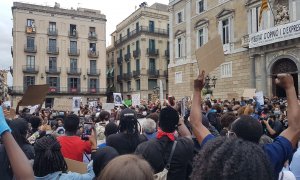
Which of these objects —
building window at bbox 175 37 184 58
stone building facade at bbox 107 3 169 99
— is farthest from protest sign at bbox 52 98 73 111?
stone building facade at bbox 107 3 169 99

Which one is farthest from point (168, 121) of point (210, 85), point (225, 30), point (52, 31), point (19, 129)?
point (52, 31)

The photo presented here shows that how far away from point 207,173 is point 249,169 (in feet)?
0.65

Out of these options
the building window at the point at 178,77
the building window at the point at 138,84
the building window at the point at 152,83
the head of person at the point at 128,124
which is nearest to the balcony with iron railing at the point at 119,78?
the building window at the point at 138,84

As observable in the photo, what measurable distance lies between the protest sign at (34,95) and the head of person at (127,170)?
5631 mm

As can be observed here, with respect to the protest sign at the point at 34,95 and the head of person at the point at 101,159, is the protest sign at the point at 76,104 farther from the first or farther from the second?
the head of person at the point at 101,159

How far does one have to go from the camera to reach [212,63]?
340cm

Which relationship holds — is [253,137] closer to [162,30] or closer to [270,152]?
[270,152]

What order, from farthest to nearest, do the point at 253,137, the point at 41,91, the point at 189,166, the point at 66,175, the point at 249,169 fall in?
the point at 41,91 < the point at 189,166 < the point at 66,175 < the point at 253,137 < the point at 249,169

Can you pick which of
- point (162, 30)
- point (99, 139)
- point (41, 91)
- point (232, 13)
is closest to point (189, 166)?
point (99, 139)

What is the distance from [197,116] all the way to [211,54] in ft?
3.03

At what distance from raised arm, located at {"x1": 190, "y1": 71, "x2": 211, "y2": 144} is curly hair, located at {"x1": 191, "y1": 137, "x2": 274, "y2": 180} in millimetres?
911

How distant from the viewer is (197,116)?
273cm

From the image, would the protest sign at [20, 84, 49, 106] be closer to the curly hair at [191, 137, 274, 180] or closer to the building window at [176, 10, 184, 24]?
the curly hair at [191, 137, 274, 180]

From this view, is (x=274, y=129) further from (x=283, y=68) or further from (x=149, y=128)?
(x=283, y=68)
